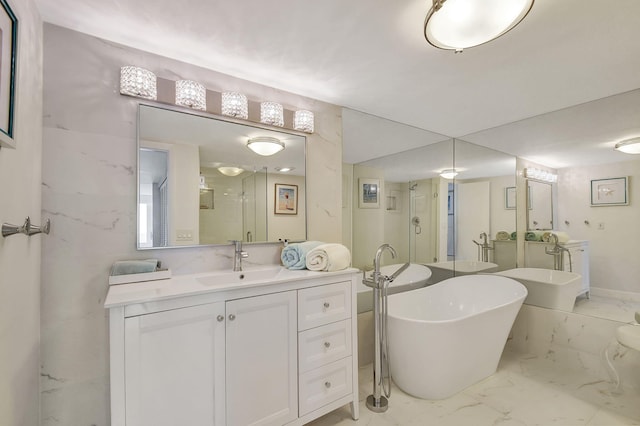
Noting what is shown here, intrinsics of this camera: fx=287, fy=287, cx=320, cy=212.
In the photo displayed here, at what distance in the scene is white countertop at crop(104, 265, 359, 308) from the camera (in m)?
1.21

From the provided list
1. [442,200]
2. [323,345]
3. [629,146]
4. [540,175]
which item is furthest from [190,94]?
[629,146]

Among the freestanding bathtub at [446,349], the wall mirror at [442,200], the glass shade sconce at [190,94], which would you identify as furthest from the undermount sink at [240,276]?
the wall mirror at [442,200]

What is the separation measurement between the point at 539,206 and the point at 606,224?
530mm

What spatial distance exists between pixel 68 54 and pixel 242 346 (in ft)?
5.58

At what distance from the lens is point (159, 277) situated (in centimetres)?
151

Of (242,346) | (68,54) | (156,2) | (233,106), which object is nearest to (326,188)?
(233,106)

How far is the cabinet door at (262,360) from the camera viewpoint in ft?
4.61

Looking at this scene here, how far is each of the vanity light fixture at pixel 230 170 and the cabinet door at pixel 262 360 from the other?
86 cm

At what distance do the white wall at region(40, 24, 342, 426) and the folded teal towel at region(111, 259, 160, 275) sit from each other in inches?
3.4

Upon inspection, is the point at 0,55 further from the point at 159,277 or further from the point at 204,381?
the point at 204,381

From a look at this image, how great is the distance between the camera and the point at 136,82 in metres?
1.54

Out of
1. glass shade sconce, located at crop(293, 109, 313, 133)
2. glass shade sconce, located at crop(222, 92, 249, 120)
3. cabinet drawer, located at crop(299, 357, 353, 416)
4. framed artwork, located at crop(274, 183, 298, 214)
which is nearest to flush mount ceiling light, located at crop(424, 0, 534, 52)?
glass shade sconce, located at crop(293, 109, 313, 133)

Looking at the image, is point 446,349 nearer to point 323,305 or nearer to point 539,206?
point 323,305

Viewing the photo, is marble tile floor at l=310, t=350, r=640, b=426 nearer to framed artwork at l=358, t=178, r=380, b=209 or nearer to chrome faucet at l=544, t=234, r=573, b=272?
chrome faucet at l=544, t=234, r=573, b=272
